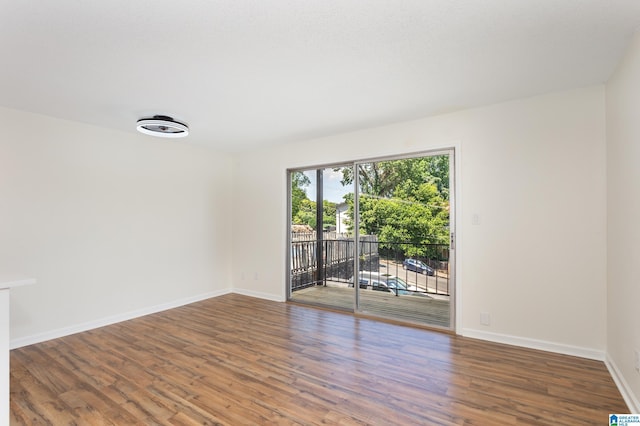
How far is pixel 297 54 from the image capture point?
2154 millimetres

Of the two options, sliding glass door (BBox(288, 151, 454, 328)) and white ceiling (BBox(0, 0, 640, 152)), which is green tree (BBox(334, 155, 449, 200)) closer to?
sliding glass door (BBox(288, 151, 454, 328))

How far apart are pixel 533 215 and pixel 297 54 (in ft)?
8.40

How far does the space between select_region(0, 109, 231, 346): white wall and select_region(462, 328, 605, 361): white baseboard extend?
3851mm

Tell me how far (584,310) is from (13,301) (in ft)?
17.4

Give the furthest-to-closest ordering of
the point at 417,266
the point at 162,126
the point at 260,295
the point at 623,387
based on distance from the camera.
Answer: the point at 260,295
the point at 417,266
the point at 162,126
the point at 623,387

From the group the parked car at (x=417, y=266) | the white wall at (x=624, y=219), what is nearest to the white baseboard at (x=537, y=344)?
the white wall at (x=624, y=219)

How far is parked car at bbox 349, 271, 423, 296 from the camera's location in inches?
164

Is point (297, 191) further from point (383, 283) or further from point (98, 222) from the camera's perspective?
point (98, 222)

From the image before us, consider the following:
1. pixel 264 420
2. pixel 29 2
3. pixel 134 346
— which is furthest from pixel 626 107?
pixel 134 346

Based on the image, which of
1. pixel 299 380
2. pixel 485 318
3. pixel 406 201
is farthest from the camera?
pixel 406 201

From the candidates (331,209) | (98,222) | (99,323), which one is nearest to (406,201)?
(331,209)

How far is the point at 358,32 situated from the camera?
6.23 ft

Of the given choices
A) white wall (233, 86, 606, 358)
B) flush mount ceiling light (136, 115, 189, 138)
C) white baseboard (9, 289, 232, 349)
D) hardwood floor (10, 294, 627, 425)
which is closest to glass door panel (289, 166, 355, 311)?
white wall (233, 86, 606, 358)

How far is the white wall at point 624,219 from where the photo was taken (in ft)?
6.39
